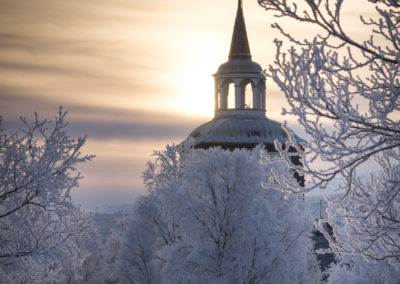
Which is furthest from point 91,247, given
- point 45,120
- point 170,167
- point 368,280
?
point 45,120

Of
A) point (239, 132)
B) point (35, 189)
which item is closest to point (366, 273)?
point (35, 189)

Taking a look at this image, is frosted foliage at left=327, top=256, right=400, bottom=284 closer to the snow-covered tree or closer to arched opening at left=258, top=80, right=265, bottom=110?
the snow-covered tree

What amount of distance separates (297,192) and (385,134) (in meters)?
1.40

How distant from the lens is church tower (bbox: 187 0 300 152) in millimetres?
49469

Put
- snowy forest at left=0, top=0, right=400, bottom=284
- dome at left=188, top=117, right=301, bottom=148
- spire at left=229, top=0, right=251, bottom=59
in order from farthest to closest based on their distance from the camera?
spire at left=229, top=0, right=251, bottom=59
dome at left=188, top=117, right=301, bottom=148
snowy forest at left=0, top=0, right=400, bottom=284

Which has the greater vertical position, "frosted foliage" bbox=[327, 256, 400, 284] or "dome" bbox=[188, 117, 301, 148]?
"dome" bbox=[188, 117, 301, 148]

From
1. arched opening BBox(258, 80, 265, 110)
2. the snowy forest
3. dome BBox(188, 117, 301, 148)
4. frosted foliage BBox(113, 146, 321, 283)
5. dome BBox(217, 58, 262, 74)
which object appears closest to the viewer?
the snowy forest

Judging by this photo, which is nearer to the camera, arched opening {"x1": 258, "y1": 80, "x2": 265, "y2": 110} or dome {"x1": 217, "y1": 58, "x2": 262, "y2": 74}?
dome {"x1": 217, "y1": 58, "x2": 262, "y2": 74}

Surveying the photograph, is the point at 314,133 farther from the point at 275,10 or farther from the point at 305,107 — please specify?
the point at 275,10

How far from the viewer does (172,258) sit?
2272 centimetres

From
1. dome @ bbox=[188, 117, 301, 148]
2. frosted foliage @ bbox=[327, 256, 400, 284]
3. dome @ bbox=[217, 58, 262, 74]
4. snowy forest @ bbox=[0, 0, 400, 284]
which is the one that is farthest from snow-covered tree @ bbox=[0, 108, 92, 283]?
dome @ bbox=[217, 58, 262, 74]

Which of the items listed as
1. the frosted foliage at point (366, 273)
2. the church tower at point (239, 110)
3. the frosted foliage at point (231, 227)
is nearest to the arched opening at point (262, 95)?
the church tower at point (239, 110)

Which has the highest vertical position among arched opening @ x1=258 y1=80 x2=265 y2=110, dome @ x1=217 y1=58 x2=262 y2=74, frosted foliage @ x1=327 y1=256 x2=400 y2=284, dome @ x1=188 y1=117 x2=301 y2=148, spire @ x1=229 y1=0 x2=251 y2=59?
spire @ x1=229 y1=0 x2=251 y2=59

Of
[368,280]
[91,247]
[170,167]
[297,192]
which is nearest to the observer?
[297,192]
